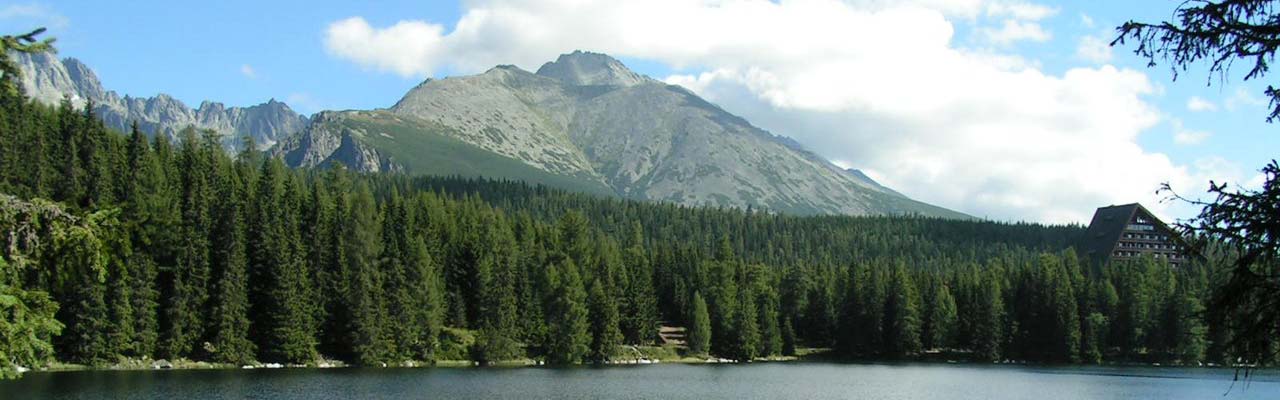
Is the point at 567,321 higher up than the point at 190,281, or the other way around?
the point at 190,281

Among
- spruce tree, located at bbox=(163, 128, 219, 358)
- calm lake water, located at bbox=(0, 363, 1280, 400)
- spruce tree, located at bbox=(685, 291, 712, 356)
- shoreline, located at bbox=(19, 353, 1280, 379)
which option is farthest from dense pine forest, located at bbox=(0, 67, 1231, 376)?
calm lake water, located at bbox=(0, 363, 1280, 400)

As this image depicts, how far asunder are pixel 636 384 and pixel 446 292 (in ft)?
153

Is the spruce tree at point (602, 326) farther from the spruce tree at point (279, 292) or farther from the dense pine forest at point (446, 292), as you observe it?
the spruce tree at point (279, 292)

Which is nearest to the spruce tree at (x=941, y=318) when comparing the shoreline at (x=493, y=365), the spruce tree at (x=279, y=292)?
the shoreline at (x=493, y=365)

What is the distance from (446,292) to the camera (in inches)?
5256

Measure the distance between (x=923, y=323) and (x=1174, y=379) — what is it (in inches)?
1948

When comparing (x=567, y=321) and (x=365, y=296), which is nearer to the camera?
(x=365, y=296)

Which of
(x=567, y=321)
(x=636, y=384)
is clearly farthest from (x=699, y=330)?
(x=636, y=384)

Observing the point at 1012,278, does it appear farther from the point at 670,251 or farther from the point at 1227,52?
the point at 1227,52

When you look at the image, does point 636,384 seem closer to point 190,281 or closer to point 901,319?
point 190,281

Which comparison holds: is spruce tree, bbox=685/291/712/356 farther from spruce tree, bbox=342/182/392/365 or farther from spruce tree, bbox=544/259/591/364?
spruce tree, bbox=342/182/392/365

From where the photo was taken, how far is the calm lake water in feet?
249

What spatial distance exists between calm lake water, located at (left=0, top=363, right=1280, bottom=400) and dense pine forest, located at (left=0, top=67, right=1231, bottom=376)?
8.84 m

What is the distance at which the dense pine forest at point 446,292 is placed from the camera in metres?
106
